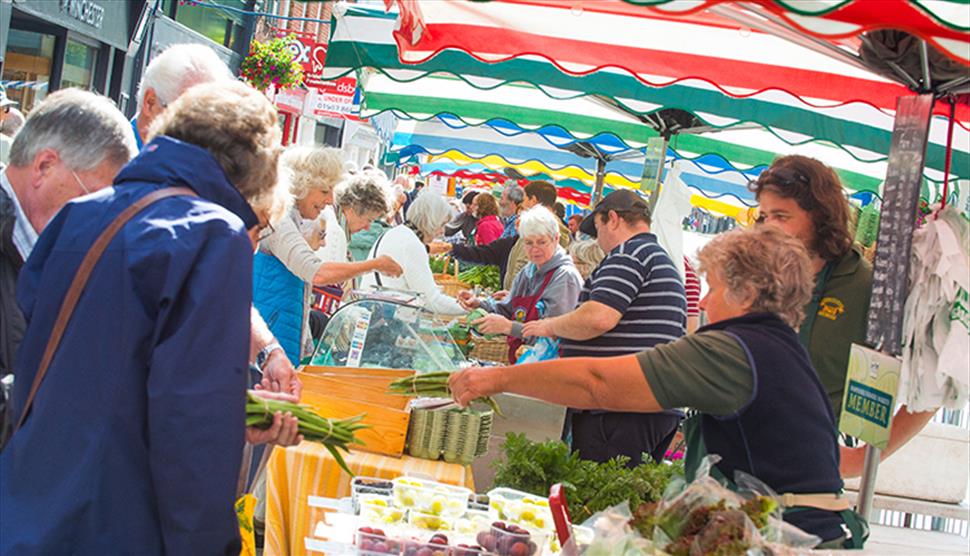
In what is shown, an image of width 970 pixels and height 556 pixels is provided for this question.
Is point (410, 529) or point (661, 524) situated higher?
point (661, 524)

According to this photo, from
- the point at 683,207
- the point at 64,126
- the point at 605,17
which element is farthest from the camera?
the point at 683,207

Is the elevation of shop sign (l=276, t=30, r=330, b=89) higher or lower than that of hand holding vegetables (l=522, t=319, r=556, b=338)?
higher

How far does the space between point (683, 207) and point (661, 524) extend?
533 centimetres

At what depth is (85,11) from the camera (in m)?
15.4

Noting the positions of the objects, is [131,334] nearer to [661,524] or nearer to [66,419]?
[66,419]

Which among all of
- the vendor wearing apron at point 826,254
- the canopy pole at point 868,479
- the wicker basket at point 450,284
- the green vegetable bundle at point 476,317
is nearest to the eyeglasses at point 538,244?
the green vegetable bundle at point 476,317

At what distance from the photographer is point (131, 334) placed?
7.91ft

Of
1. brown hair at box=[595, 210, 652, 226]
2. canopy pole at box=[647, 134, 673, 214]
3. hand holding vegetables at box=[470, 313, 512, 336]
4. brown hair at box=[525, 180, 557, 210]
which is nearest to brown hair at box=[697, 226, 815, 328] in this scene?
brown hair at box=[595, 210, 652, 226]

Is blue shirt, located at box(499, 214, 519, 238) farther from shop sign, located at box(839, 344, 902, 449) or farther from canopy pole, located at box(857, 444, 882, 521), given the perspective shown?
shop sign, located at box(839, 344, 902, 449)

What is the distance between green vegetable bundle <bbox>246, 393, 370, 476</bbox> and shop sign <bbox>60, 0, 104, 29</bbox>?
41.8ft

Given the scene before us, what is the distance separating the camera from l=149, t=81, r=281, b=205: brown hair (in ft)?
8.69

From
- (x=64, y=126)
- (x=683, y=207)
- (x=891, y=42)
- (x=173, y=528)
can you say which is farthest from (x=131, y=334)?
(x=683, y=207)

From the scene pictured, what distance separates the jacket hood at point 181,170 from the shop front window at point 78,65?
46.0 feet

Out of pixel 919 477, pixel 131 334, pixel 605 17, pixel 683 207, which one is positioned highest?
pixel 605 17
